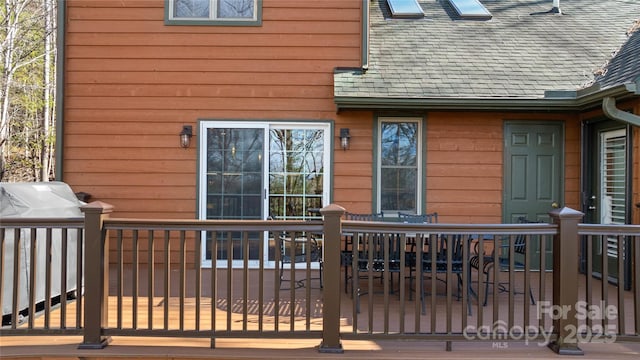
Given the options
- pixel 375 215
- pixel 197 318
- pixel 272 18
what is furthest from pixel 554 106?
pixel 197 318

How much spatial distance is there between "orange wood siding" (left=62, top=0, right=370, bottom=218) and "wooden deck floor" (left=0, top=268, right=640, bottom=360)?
259 cm

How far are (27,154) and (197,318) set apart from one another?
12008 millimetres

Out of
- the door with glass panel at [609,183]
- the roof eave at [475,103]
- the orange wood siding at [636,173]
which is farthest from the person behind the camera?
the roof eave at [475,103]

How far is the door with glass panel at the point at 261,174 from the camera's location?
18.0ft

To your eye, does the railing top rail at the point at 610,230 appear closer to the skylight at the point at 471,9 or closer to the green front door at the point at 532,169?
the green front door at the point at 532,169

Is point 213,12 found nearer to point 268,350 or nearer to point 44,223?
point 44,223

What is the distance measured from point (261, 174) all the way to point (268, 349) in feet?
9.15

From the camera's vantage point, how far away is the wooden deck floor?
2.88 m

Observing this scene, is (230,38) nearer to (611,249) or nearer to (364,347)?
(364,347)

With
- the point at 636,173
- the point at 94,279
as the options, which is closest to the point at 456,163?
the point at 636,173

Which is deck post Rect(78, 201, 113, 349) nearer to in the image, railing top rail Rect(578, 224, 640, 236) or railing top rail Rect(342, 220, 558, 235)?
railing top rail Rect(342, 220, 558, 235)

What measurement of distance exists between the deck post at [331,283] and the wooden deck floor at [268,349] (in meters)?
0.09

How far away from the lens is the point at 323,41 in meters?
5.50

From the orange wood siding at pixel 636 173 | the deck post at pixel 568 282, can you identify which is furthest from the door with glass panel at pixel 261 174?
the orange wood siding at pixel 636 173
